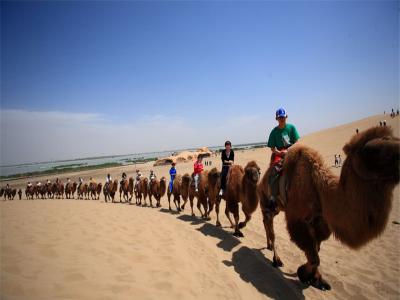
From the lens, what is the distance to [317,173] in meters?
3.36

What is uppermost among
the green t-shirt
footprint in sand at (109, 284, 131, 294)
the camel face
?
the green t-shirt

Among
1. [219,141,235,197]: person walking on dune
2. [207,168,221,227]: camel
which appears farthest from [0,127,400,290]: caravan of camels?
[207,168,221,227]: camel

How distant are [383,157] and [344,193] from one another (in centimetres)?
73

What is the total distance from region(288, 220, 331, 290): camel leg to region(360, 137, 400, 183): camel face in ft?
5.43

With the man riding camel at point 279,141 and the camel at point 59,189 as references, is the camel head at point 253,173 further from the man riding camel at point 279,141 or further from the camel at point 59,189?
the camel at point 59,189

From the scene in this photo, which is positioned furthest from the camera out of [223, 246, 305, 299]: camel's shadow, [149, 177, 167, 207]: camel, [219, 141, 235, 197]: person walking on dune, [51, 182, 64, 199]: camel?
[51, 182, 64, 199]: camel

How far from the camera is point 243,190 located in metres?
6.54

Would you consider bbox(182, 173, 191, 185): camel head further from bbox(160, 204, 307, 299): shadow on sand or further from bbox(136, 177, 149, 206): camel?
bbox(160, 204, 307, 299): shadow on sand

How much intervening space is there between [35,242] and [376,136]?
624cm

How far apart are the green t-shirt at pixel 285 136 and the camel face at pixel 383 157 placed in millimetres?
2613

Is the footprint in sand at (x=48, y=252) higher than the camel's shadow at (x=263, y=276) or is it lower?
higher

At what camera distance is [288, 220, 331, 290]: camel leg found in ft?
11.5

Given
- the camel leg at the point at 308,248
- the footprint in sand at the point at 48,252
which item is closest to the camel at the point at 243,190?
the camel leg at the point at 308,248

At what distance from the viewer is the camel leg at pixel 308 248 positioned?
3.51 metres
